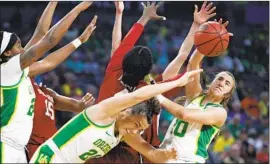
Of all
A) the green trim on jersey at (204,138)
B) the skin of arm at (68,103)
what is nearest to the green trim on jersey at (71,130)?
the green trim on jersey at (204,138)

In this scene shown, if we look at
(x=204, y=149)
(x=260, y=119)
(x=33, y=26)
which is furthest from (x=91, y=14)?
(x=204, y=149)

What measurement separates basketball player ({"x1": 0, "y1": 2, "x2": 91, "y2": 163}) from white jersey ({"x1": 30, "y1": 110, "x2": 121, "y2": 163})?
34 cm

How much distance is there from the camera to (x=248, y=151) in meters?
11.8

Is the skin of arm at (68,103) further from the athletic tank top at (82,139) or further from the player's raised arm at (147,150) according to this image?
the athletic tank top at (82,139)

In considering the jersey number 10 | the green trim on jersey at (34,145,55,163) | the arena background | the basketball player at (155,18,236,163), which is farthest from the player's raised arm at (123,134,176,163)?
the arena background

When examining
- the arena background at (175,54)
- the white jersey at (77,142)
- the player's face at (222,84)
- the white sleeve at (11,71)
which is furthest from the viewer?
the arena background at (175,54)

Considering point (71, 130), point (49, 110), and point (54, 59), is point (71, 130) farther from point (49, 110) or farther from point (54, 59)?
point (49, 110)

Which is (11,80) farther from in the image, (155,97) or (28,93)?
(155,97)

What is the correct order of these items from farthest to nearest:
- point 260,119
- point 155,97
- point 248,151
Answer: point 260,119 < point 248,151 < point 155,97

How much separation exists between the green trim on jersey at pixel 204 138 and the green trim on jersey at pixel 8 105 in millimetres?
1592

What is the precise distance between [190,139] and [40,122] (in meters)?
1.40

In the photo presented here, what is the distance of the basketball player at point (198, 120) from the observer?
17.7 ft

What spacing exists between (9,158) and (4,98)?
0.49m

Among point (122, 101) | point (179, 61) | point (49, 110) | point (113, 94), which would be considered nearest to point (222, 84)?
point (179, 61)
